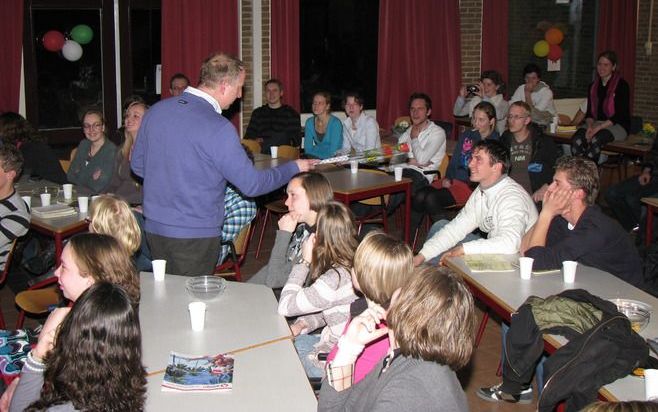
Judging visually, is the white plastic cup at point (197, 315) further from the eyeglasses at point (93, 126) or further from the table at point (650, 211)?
the table at point (650, 211)

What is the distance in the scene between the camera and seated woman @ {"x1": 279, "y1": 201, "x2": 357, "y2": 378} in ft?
11.0

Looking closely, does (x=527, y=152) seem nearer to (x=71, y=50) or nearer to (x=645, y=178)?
(x=645, y=178)

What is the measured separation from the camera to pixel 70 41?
839 centimetres

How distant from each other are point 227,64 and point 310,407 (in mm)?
1976

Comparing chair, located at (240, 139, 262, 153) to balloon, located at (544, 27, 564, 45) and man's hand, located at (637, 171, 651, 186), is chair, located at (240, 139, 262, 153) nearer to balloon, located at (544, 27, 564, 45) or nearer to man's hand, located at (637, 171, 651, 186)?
man's hand, located at (637, 171, 651, 186)

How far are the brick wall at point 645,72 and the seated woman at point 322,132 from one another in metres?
6.07

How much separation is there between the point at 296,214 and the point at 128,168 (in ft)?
7.48

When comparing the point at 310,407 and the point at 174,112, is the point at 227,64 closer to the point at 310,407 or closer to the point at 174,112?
the point at 174,112

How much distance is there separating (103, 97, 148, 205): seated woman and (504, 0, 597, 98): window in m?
6.89

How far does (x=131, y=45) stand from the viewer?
8.87m

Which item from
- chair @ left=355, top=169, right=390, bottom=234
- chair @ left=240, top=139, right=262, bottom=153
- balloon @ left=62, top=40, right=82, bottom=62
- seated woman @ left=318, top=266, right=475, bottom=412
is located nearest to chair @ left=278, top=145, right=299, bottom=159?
chair @ left=240, top=139, right=262, bottom=153

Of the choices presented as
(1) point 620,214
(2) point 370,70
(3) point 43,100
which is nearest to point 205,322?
(1) point 620,214

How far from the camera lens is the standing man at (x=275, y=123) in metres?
8.43

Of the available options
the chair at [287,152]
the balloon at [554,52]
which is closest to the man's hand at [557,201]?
A: the chair at [287,152]
